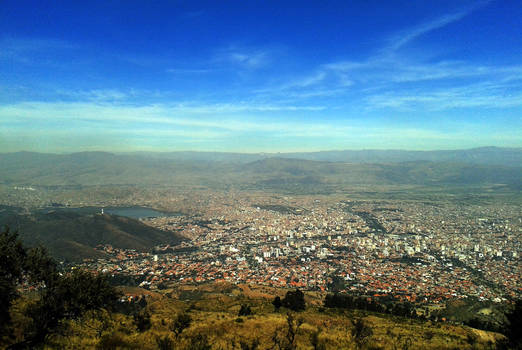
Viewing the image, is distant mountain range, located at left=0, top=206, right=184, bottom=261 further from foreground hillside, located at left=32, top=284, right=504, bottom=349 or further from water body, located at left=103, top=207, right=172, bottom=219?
foreground hillside, located at left=32, top=284, right=504, bottom=349

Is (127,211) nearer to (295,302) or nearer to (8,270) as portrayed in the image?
(295,302)

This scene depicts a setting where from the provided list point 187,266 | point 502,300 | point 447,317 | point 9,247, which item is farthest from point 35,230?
point 502,300

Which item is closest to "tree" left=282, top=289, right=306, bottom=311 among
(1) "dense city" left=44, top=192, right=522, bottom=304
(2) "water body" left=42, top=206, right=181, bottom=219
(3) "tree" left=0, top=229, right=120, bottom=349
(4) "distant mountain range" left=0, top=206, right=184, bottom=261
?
(3) "tree" left=0, top=229, right=120, bottom=349

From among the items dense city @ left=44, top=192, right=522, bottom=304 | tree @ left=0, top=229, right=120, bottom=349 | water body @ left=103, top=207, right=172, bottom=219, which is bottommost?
water body @ left=103, top=207, right=172, bottom=219

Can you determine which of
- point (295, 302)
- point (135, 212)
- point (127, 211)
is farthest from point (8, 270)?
point (127, 211)

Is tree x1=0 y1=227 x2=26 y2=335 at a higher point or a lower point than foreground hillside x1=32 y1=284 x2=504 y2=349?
higher

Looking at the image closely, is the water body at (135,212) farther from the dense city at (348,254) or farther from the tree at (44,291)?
the tree at (44,291)

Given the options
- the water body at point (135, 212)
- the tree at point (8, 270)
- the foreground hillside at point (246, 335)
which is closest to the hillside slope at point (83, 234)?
the water body at point (135, 212)

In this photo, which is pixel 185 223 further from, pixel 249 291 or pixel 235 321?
pixel 235 321
